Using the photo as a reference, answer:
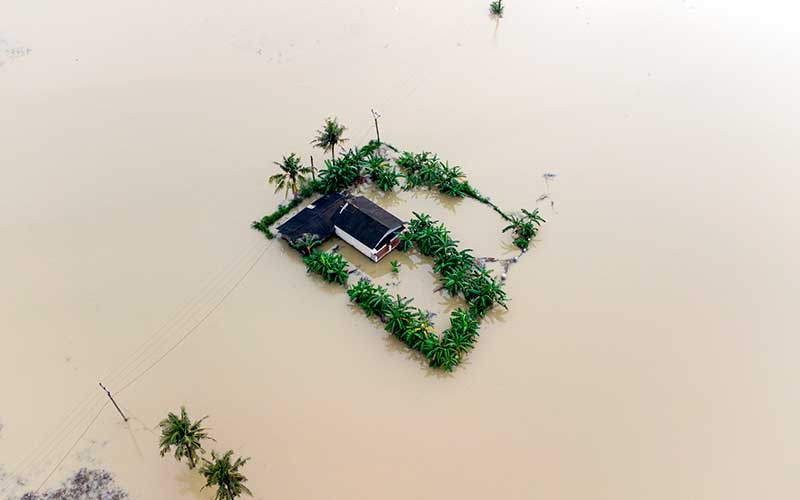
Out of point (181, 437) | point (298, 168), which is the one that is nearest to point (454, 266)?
point (298, 168)

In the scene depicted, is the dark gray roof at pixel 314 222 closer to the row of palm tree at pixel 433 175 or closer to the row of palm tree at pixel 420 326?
the row of palm tree at pixel 420 326

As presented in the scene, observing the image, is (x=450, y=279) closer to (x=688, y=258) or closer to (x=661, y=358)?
(x=661, y=358)

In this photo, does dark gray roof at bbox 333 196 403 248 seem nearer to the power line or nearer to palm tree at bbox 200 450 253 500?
the power line

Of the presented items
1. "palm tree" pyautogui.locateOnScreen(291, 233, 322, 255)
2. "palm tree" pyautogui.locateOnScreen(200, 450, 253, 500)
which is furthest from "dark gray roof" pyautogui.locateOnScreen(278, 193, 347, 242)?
"palm tree" pyautogui.locateOnScreen(200, 450, 253, 500)

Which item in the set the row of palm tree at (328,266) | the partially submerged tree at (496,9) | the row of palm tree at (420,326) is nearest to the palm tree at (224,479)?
the row of palm tree at (420,326)

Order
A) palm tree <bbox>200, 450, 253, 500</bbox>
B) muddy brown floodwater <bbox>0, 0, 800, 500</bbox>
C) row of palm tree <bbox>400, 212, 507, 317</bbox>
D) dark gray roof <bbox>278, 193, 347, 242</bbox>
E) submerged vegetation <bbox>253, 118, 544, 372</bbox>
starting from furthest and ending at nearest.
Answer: dark gray roof <bbox>278, 193, 347, 242</bbox> < row of palm tree <bbox>400, 212, 507, 317</bbox> < submerged vegetation <bbox>253, 118, 544, 372</bbox> < muddy brown floodwater <bbox>0, 0, 800, 500</bbox> < palm tree <bbox>200, 450, 253, 500</bbox>

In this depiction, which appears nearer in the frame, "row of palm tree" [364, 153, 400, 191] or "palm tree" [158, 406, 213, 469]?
"palm tree" [158, 406, 213, 469]
